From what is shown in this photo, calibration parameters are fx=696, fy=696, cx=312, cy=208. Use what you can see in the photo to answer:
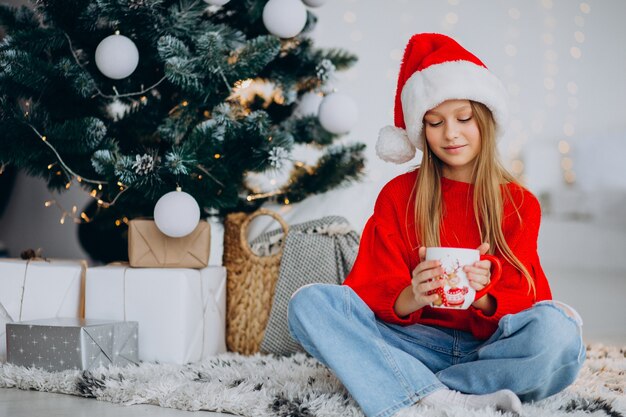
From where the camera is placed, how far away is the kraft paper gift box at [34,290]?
5.18ft

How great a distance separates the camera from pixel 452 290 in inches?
37.9

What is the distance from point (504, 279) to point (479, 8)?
176 cm

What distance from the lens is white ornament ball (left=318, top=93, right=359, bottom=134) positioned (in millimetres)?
1781

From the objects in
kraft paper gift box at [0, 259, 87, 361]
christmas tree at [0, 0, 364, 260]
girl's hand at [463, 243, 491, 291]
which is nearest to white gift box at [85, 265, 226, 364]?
kraft paper gift box at [0, 259, 87, 361]

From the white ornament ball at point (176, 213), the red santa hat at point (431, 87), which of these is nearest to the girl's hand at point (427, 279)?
the red santa hat at point (431, 87)

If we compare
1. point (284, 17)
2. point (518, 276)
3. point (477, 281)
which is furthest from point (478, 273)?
point (284, 17)

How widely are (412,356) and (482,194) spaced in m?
0.32

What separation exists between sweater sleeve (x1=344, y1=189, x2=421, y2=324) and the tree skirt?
0.54 ft

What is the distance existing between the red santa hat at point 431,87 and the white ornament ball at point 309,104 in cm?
56

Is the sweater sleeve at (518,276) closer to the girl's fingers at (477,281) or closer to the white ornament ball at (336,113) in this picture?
the girl's fingers at (477,281)

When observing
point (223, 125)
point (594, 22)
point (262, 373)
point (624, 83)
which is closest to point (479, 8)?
point (594, 22)

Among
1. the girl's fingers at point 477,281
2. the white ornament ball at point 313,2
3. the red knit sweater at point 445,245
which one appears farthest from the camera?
the white ornament ball at point 313,2

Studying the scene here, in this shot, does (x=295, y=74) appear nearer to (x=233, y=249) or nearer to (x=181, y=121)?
(x=181, y=121)

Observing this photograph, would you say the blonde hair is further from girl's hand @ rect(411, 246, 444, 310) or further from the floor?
the floor
